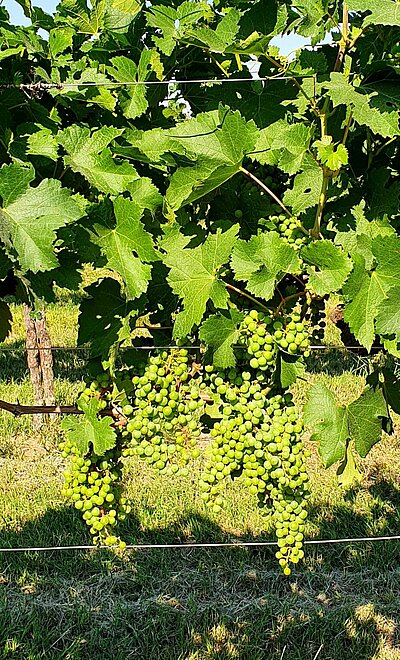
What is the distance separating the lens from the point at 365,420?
2.01m

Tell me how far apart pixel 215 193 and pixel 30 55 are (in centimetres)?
59

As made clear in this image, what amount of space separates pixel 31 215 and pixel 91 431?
58 cm

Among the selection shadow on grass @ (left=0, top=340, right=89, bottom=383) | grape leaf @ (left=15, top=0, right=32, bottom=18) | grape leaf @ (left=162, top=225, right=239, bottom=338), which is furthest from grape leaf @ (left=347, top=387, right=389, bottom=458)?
shadow on grass @ (left=0, top=340, right=89, bottom=383)

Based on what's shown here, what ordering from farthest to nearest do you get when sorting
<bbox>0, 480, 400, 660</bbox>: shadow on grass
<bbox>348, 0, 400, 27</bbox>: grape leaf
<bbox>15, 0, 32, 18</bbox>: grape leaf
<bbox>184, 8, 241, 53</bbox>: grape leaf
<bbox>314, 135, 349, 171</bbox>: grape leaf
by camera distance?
<bbox>0, 480, 400, 660</bbox>: shadow on grass, <bbox>15, 0, 32, 18</bbox>: grape leaf, <bbox>184, 8, 241, 53</bbox>: grape leaf, <bbox>314, 135, 349, 171</bbox>: grape leaf, <bbox>348, 0, 400, 27</bbox>: grape leaf

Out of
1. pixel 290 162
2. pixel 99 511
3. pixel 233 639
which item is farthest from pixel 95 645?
pixel 290 162

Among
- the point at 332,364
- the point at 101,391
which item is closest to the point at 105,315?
the point at 101,391

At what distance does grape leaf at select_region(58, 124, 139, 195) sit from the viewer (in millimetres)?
1858

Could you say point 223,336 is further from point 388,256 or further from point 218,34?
point 218,34

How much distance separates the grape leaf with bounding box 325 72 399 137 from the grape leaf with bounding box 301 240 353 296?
0.85 ft

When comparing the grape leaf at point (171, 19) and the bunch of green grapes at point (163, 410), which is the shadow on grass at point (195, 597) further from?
the grape leaf at point (171, 19)

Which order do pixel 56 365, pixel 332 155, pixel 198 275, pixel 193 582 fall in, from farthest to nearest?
1. pixel 56 365
2. pixel 193 582
3. pixel 198 275
4. pixel 332 155

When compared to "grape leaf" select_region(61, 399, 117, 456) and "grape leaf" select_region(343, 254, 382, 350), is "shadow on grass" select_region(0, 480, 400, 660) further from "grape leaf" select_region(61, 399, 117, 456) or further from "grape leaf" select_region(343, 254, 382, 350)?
"grape leaf" select_region(343, 254, 382, 350)

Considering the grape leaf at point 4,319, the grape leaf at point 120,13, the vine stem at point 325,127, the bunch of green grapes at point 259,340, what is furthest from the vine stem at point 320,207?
the grape leaf at point 4,319

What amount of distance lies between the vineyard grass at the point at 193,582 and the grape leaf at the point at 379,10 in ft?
9.17
